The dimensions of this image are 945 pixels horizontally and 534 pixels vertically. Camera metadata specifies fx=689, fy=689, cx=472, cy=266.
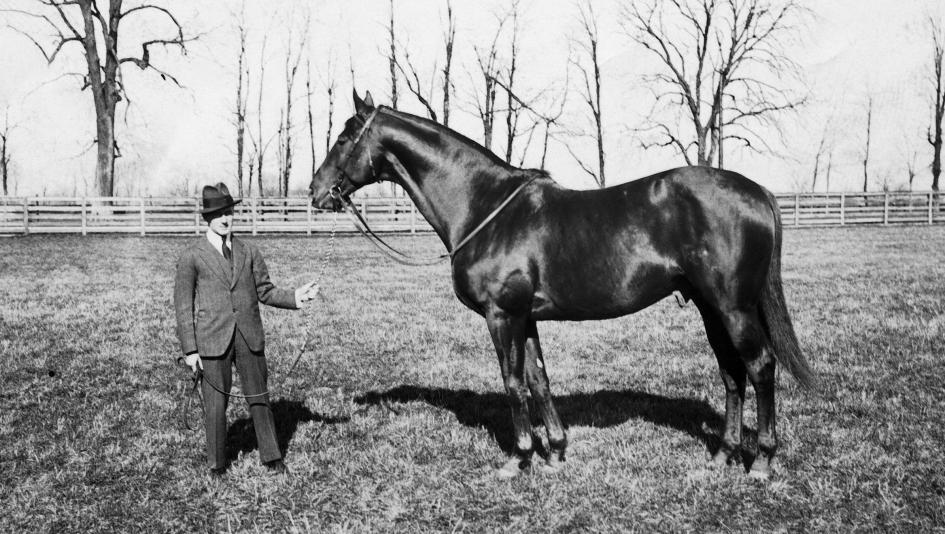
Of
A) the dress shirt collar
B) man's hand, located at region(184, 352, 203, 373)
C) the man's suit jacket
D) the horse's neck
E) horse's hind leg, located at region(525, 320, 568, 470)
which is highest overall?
the horse's neck

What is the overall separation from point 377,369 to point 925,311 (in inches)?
332

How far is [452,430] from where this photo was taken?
560 centimetres

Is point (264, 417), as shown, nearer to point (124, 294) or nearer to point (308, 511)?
point (308, 511)

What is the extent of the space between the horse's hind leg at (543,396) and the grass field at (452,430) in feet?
0.54

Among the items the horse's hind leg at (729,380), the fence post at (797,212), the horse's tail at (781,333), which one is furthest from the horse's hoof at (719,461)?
the fence post at (797,212)

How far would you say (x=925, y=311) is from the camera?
10.5 metres

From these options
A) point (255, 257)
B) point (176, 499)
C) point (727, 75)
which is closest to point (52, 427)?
point (176, 499)

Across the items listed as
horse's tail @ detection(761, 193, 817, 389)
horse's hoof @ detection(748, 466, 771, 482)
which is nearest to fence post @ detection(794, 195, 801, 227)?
horse's tail @ detection(761, 193, 817, 389)

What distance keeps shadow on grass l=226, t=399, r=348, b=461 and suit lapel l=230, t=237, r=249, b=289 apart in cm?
131

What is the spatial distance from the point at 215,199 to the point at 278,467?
1.92 meters

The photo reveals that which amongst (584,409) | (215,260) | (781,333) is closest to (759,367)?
(781,333)

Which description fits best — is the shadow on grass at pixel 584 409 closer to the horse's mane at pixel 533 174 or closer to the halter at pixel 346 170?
the horse's mane at pixel 533 174

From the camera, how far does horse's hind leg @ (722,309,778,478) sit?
4504 mm

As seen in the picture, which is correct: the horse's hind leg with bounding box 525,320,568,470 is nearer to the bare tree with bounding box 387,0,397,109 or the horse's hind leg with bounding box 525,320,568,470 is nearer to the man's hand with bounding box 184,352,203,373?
the man's hand with bounding box 184,352,203,373
